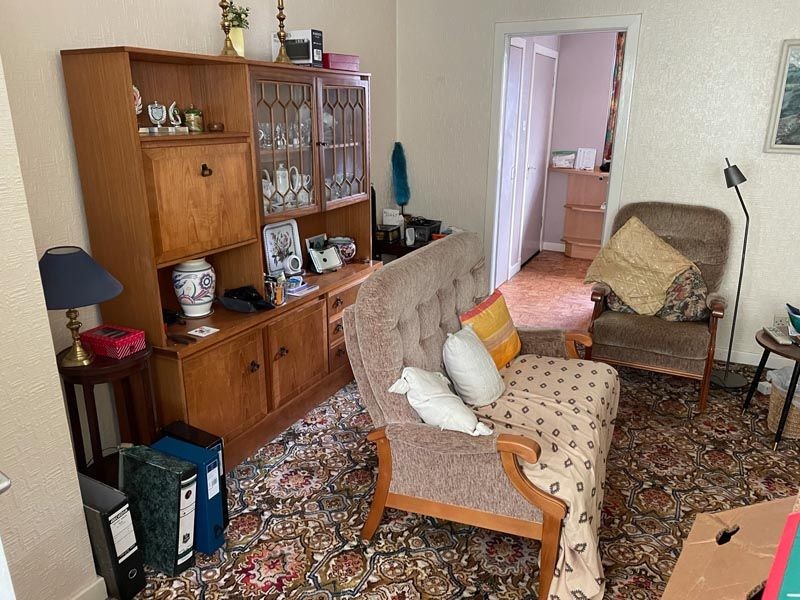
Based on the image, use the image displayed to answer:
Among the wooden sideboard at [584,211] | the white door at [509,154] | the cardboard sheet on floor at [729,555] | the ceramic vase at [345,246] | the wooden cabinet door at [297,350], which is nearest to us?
the cardboard sheet on floor at [729,555]

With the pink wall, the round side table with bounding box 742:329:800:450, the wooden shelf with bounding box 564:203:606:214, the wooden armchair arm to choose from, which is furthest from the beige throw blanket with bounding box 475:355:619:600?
the pink wall

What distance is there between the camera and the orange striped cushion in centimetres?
273

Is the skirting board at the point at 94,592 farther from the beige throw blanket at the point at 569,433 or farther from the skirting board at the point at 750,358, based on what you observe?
the skirting board at the point at 750,358

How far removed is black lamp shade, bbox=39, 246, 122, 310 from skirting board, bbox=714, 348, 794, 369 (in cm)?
376

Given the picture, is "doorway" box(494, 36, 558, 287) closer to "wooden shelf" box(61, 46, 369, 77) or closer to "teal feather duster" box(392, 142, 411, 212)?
"teal feather duster" box(392, 142, 411, 212)

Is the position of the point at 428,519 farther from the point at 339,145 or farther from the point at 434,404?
the point at 339,145

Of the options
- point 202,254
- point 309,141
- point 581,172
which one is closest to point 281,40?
point 309,141

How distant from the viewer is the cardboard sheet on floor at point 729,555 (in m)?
0.96

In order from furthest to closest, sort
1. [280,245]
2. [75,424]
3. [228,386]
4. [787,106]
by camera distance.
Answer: [787,106]
[280,245]
[228,386]
[75,424]

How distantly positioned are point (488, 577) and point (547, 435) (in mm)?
550

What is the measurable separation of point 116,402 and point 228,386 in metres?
0.46

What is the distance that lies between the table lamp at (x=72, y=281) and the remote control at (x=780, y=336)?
9.90ft

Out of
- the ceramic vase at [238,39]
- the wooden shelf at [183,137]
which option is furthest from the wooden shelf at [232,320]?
the ceramic vase at [238,39]

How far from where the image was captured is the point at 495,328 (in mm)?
2799
